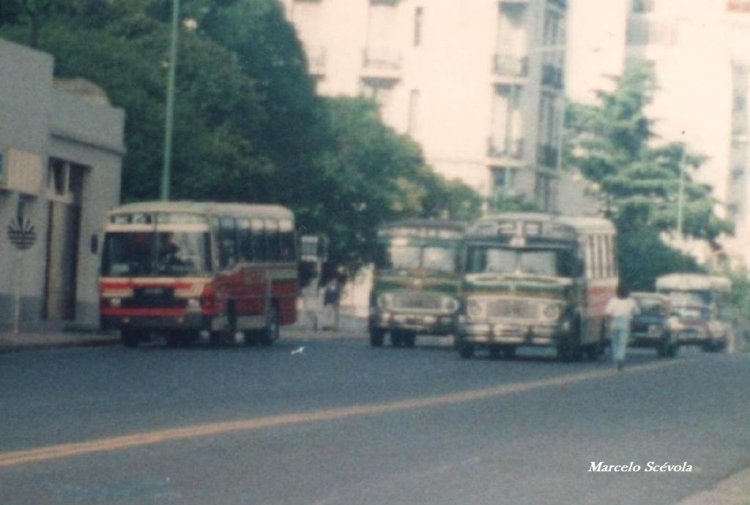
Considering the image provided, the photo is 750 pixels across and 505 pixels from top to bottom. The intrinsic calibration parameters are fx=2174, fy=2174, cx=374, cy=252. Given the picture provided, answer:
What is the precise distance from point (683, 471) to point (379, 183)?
57.4 meters

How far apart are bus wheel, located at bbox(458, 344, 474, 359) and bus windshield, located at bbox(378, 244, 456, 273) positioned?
300 inches

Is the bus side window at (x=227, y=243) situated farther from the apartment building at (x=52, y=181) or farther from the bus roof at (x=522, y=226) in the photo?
the bus roof at (x=522, y=226)

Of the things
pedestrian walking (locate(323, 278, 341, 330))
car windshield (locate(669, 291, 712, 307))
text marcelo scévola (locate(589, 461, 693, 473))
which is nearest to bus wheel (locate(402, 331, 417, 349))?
pedestrian walking (locate(323, 278, 341, 330))

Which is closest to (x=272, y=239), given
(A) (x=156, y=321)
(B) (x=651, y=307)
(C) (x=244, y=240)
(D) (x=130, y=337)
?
(C) (x=244, y=240)

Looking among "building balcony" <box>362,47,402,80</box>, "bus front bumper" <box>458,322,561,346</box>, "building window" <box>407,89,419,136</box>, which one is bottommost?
"bus front bumper" <box>458,322,561,346</box>

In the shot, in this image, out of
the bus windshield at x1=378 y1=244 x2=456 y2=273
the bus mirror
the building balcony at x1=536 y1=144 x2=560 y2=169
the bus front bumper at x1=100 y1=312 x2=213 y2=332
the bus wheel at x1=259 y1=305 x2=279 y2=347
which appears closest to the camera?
the bus front bumper at x1=100 y1=312 x2=213 y2=332

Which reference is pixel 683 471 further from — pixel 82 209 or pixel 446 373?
pixel 82 209

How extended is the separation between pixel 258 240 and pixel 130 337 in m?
4.26

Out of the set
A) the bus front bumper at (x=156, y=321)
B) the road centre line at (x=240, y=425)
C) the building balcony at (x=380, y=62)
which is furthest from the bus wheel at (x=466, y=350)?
the building balcony at (x=380, y=62)

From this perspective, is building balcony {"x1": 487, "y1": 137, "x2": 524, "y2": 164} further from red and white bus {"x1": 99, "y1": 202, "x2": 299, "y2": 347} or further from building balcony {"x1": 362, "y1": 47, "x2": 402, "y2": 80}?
red and white bus {"x1": 99, "y1": 202, "x2": 299, "y2": 347}

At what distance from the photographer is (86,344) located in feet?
142

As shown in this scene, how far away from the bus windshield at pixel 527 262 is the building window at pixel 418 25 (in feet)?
161

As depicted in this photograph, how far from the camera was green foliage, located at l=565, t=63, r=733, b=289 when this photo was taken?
10469 cm

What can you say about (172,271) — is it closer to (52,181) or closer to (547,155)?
(52,181)
